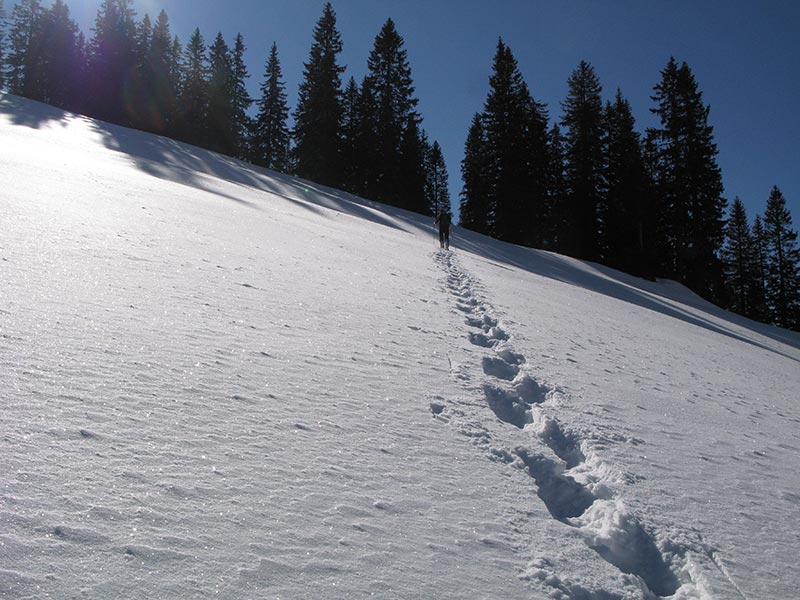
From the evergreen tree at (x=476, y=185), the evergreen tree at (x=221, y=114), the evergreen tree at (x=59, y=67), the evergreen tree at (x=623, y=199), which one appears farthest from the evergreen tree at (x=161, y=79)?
the evergreen tree at (x=623, y=199)

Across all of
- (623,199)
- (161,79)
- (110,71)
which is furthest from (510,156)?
(110,71)

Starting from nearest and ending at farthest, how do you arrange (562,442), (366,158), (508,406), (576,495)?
(576,495) < (562,442) < (508,406) < (366,158)

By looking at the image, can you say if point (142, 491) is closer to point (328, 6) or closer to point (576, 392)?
point (576, 392)

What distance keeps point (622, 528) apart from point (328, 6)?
47.4 m

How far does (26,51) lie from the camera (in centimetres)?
4466

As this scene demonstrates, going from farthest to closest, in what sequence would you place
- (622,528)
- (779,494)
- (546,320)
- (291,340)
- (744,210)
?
1. (744,210)
2. (546,320)
3. (291,340)
4. (779,494)
5. (622,528)

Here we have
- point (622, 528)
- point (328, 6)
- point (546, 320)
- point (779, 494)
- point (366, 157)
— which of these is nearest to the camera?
point (622, 528)

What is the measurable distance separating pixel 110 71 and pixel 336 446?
4771cm

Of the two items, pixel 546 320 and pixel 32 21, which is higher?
pixel 32 21

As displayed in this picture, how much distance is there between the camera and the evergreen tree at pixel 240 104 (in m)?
43.8

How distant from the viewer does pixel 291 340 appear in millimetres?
4758

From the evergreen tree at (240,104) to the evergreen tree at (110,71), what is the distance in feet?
25.0

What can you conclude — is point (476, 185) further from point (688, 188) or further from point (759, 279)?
point (759, 279)

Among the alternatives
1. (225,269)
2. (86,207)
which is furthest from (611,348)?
(86,207)
